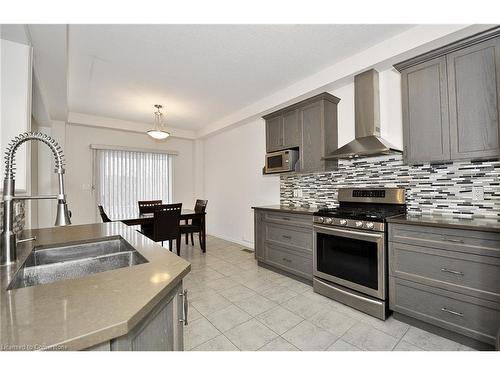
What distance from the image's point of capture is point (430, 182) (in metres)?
2.26

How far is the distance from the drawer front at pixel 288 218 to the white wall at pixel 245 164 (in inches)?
29.9

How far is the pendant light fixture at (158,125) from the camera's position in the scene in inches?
154

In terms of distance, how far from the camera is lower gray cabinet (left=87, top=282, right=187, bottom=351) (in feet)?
1.94

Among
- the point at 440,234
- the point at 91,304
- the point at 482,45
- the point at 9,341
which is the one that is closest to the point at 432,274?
the point at 440,234

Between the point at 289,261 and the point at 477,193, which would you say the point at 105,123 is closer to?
the point at 289,261

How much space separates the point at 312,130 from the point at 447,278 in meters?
2.02

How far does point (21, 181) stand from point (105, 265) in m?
1.19

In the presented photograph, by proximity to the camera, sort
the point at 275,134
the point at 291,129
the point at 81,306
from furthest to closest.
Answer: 1. the point at 275,134
2. the point at 291,129
3. the point at 81,306

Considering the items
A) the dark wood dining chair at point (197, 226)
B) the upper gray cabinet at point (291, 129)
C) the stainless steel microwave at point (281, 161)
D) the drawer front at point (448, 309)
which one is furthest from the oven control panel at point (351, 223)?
the dark wood dining chair at point (197, 226)

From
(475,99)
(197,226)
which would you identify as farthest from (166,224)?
(475,99)

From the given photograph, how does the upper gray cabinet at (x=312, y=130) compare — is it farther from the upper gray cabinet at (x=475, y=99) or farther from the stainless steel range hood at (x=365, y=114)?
the upper gray cabinet at (x=475, y=99)

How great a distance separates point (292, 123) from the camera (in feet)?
10.6
